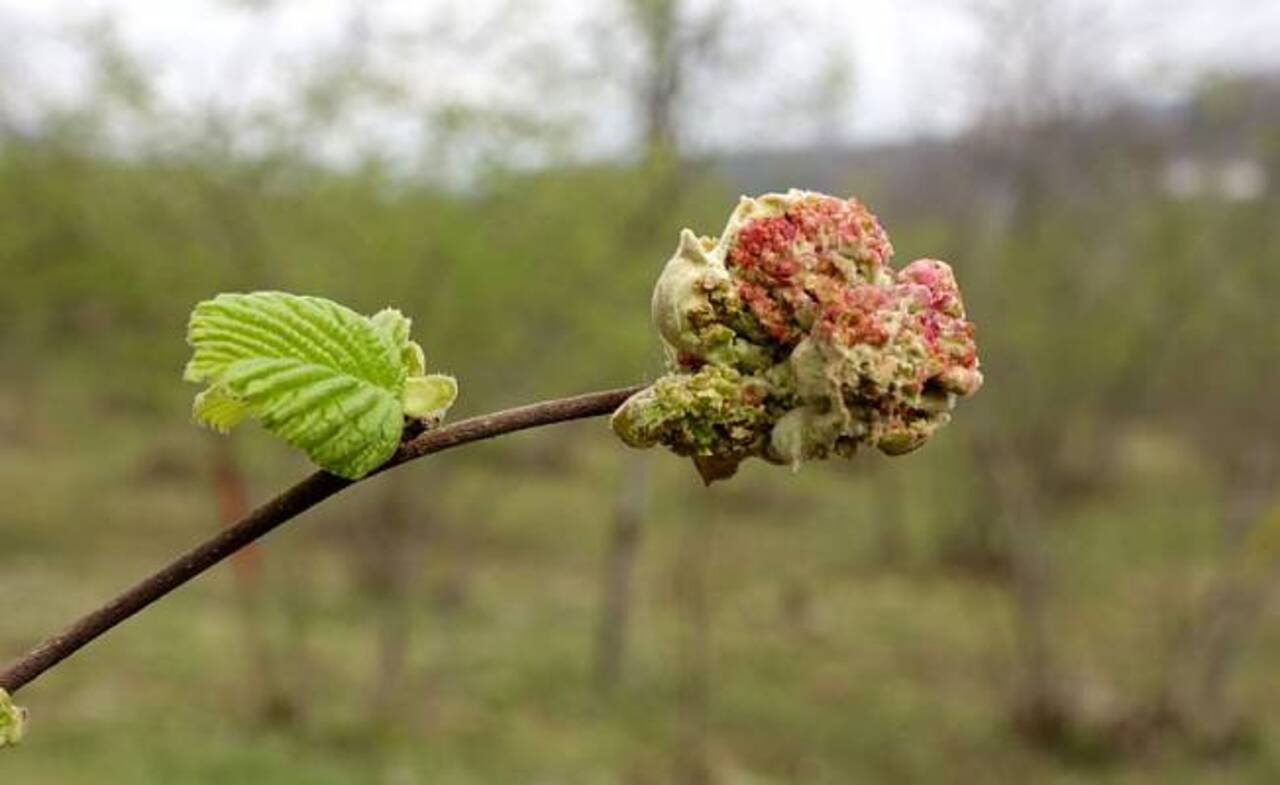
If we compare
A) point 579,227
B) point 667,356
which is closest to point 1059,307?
point 579,227

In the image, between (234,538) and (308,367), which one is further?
(308,367)

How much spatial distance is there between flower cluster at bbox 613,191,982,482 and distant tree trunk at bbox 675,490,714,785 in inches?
314

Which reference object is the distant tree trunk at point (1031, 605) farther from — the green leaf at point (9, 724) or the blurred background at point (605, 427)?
the green leaf at point (9, 724)

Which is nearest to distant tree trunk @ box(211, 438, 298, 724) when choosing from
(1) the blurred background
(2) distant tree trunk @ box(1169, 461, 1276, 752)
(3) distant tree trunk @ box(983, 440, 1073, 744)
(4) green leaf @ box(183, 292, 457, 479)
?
(1) the blurred background

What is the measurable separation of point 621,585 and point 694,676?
1.39 metres

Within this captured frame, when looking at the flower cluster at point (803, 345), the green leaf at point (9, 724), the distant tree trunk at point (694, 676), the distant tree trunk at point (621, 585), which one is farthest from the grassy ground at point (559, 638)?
the flower cluster at point (803, 345)

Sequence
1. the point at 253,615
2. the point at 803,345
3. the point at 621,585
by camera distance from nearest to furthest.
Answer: the point at 803,345, the point at 253,615, the point at 621,585

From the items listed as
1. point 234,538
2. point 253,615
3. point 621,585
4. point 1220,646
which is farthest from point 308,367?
point 621,585

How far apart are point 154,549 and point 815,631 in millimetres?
6232

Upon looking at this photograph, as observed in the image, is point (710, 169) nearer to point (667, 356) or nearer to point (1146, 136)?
point (1146, 136)

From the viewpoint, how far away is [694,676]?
9867 millimetres

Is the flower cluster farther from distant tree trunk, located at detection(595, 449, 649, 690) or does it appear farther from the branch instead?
distant tree trunk, located at detection(595, 449, 649, 690)

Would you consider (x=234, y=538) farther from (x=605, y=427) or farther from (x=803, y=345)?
(x=605, y=427)

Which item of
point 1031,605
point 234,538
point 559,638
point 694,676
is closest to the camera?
point 234,538
